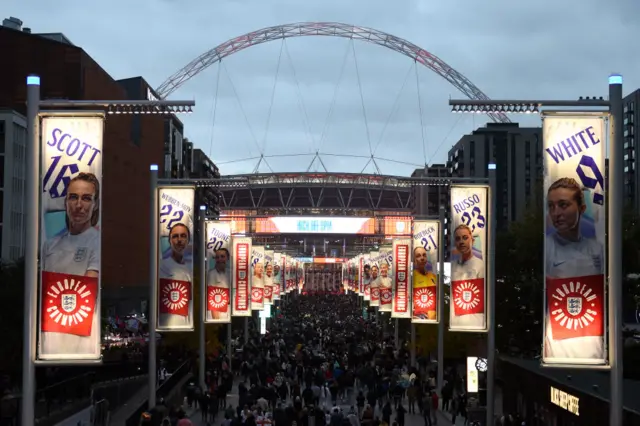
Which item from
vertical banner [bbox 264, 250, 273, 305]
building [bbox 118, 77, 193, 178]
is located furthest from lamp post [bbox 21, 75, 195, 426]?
building [bbox 118, 77, 193, 178]

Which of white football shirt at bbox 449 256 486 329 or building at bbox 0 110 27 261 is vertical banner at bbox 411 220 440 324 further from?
building at bbox 0 110 27 261

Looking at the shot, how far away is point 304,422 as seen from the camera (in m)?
32.6

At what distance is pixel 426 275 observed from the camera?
39.9 meters

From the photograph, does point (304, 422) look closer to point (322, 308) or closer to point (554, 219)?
point (554, 219)

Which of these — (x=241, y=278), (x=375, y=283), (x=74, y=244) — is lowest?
(x=375, y=283)

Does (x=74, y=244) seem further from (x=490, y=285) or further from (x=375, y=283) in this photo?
(x=375, y=283)

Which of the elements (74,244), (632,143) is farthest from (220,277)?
(632,143)

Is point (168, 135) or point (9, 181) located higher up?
point (168, 135)

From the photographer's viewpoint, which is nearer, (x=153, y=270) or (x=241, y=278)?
(x=153, y=270)

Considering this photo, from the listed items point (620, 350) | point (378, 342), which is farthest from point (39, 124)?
point (378, 342)

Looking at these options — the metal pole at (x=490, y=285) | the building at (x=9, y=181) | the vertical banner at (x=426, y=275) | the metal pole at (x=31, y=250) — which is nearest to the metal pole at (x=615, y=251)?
the metal pole at (x=31, y=250)

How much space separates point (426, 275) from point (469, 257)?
10.9 metres

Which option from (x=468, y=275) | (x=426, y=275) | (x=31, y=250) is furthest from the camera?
(x=426, y=275)

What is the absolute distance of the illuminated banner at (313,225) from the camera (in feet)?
570
